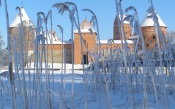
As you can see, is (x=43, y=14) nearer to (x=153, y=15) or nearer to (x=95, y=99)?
(x=153, y=15)

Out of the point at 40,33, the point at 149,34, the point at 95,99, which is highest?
the point at 149,34

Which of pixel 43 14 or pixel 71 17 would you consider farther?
pixel 43 14

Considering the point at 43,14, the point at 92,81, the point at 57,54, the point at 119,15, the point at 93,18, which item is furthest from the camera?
the point at 57,54

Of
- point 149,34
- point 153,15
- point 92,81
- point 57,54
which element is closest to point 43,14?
point 153,15

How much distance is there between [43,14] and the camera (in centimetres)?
221

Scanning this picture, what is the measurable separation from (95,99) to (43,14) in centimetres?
126

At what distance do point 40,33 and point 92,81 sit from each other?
160cm

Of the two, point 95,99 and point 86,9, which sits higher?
point 86,9

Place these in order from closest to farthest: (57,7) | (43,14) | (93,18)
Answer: (57,7)
(93,18)
(43,14)

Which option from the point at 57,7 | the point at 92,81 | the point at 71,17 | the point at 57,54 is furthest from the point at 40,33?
the point at 57,54

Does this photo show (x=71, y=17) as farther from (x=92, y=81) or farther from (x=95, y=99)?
(x=92, y=81)

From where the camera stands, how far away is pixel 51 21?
7.57 ft

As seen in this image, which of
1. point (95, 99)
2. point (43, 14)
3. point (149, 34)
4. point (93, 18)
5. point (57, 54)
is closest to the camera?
point (93, 18)

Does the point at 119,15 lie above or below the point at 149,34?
below
